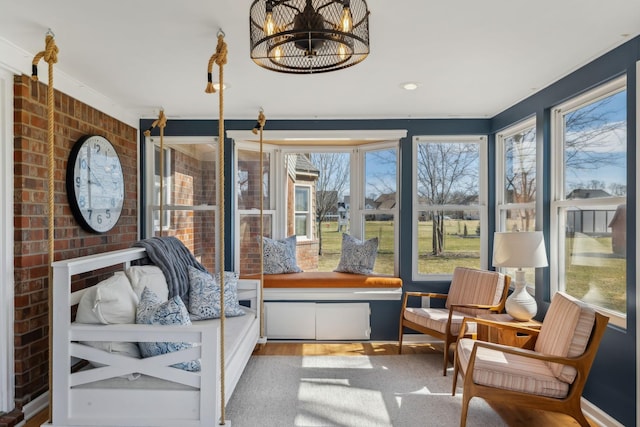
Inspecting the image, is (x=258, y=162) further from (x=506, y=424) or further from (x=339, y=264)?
(x=506, y=424)

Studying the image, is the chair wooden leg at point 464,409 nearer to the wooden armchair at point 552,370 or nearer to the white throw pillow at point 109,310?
the wooden armchair at point 552,370

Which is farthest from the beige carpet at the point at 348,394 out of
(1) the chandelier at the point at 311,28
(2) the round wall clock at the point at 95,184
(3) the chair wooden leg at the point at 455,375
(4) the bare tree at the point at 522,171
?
(1) the chandelier at the point at 311,28

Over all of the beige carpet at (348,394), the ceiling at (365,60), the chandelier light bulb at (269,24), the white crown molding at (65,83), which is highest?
the ceiling at (365,60)

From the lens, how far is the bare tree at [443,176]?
447cm

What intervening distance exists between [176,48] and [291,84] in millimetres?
975

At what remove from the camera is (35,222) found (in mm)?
2736

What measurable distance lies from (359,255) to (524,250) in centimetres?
179

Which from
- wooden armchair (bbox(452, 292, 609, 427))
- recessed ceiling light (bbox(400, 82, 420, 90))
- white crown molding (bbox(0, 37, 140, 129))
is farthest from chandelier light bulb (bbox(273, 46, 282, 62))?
wooden armchair (bbox(452, 292, 609, 427))

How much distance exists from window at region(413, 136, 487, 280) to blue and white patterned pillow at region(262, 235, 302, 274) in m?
1.37

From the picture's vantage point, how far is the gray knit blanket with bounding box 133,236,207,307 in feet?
10.8

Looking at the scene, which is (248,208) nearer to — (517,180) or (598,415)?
(517,180)

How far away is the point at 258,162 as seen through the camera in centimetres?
465

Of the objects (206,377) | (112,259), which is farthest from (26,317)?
(206,377)

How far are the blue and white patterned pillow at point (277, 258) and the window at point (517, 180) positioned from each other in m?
2.24
